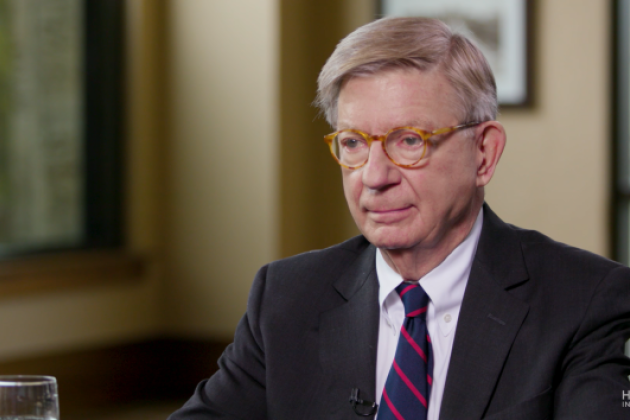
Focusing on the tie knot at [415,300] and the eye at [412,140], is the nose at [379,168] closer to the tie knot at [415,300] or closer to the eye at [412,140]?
the eye at [412,140]

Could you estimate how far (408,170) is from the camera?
1431 millimetres

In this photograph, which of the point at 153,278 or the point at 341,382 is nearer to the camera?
the point at 341,382

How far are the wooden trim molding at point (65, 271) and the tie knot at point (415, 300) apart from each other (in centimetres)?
289

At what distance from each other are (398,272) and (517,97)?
2.64 metres

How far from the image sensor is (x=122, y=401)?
14.6 feet

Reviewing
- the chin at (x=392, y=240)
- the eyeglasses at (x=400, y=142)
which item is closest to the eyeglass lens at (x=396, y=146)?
the eyeglasses at (x=400, y=142)

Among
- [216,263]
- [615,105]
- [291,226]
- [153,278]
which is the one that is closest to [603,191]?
[615,105]

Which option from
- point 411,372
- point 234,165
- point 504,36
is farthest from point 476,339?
point 234,165

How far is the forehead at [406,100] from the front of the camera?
1.40m

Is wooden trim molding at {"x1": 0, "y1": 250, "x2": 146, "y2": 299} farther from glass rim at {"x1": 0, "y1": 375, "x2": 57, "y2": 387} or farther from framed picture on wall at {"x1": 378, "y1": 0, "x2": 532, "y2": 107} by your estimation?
glass rim at {"x1": 0, "y1": 375, "x2": 57, "y2": 387}

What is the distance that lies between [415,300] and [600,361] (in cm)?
33

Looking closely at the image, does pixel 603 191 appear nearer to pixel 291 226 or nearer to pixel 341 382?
pixel 291 226

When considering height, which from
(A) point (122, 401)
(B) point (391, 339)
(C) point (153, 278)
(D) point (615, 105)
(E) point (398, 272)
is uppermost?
(D) point (615, 105)

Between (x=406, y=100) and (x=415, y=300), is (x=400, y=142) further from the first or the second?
(x=415, y=300)
